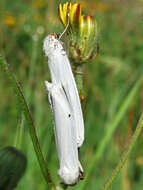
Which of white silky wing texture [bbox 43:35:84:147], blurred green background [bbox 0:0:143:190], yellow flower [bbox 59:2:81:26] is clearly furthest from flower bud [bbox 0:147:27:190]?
yellow flower [bbox 59:2:81:26]

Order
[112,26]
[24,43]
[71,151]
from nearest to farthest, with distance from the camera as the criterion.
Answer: [71,151] < [24,43] < [112,26]

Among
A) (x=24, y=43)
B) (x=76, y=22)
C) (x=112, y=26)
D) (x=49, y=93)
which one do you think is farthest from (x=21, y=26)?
(x=49, y=93)

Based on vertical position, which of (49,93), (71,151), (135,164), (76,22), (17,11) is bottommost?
(135,164)

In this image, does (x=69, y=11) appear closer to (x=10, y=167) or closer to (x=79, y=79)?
(x=79, y=79)

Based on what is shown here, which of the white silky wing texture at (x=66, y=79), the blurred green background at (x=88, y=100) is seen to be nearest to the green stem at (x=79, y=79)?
the white silky wing texture at (x=66, y=79)

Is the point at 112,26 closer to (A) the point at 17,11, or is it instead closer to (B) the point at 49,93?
(A) the point at 17,11

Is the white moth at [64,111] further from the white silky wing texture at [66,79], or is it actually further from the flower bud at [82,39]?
the flower bud at [82,39]
